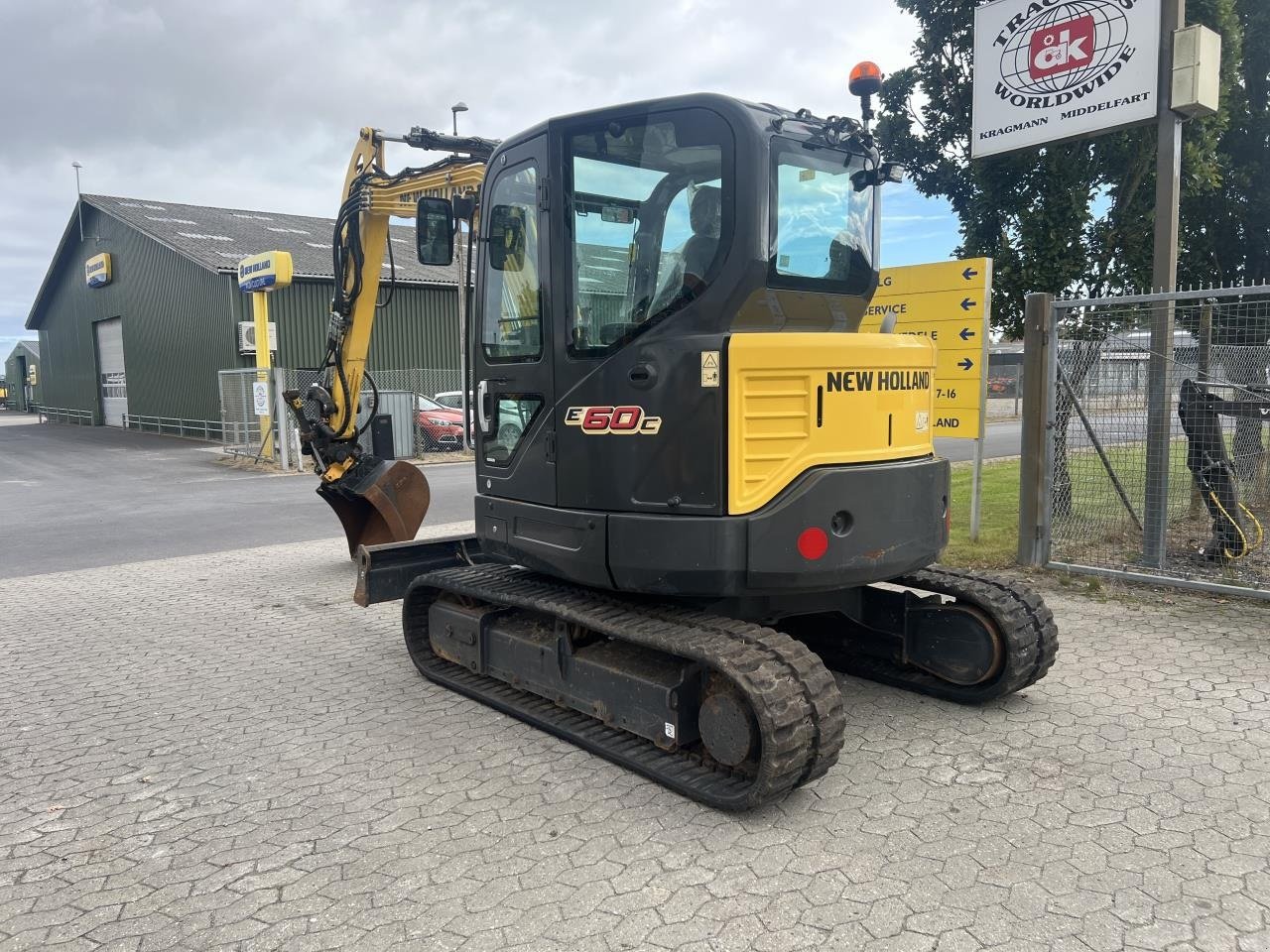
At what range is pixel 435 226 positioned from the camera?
522 cm

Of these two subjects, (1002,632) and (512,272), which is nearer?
(1002,632)

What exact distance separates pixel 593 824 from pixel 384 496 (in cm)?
481

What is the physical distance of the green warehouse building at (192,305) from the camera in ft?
82.1

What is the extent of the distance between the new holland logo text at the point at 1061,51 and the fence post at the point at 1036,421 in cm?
185

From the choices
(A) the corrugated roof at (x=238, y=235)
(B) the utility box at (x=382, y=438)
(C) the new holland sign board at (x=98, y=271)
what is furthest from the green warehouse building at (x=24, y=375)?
(B) the utility box at (x=382, y=438)

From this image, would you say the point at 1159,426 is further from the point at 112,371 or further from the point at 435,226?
the point at 112,371

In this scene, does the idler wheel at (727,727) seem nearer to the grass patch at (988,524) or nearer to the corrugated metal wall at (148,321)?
the grass patch at (988,524)

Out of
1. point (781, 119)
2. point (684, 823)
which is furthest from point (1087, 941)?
point (781, 119)

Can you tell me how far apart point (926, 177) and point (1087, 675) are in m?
6.89

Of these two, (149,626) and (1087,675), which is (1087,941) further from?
(149,626)

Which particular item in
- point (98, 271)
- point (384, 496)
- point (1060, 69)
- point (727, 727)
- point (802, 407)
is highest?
point (98, 271)

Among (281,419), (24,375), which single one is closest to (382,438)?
(281,419)

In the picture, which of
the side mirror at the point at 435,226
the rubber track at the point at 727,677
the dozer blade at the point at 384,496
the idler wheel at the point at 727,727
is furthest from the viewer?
the dozer blade at the point at 384,496

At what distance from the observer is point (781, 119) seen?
13.1 ft
